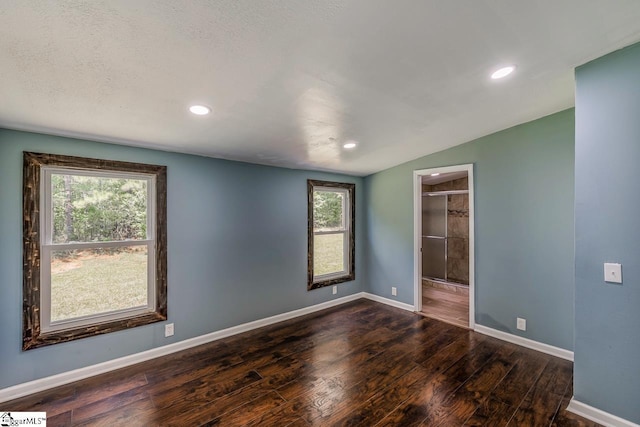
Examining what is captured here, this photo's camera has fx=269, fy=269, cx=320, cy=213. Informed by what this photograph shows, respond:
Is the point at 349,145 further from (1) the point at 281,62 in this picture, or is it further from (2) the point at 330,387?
(2) the point at 330,387

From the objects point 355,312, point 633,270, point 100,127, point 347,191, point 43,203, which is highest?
point 100,127

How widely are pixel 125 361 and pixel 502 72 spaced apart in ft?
13.4

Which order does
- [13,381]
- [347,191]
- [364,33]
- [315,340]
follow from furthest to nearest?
[347,191], [315,340], [13,381], [364,33]

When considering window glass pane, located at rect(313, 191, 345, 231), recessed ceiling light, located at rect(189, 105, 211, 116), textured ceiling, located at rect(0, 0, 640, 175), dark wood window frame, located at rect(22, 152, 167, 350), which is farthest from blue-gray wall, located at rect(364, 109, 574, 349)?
dark wood window frame, located at rect(22, 152, 167, 350)

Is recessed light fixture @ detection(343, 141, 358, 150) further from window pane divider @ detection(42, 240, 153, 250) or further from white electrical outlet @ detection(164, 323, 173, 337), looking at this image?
white electrical outlet @ detection(164, 323, 173, 337)

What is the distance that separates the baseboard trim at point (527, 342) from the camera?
9.05ft

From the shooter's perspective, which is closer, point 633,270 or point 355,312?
point 633,270

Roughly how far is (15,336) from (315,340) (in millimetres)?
2642

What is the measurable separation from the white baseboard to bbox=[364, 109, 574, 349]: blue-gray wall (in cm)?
97

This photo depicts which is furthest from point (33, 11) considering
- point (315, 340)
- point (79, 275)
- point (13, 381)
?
point (315, 340)

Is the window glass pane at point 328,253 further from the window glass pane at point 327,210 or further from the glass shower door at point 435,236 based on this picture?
the glass shower door at point 435,236

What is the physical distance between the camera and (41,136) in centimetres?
225

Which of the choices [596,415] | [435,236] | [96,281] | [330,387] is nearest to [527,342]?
[596,415]

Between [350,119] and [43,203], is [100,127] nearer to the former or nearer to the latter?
[43,203]
